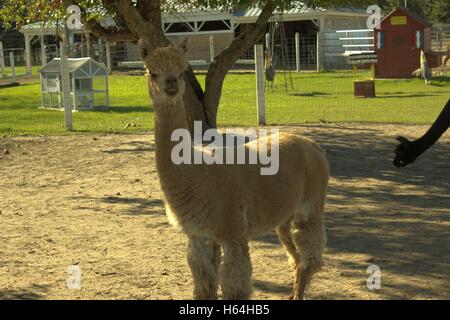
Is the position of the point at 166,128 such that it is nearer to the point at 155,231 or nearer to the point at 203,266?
the point at 203,266

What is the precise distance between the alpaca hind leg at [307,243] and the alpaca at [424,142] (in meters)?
1.00

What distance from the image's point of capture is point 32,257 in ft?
22.4

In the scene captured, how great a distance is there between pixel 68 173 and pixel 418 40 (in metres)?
21.0

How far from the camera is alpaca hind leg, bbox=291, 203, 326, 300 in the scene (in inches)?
209

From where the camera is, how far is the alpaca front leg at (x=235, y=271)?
4.55 m

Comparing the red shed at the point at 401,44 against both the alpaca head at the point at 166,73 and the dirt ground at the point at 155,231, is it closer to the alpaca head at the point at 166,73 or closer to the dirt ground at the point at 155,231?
the dirt ground at the point at 155,231

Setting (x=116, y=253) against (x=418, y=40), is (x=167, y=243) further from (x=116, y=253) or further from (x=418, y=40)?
(x=418, y=40)

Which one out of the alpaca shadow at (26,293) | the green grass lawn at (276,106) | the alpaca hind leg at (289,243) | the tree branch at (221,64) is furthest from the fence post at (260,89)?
the alpaca shadow at (26,293)

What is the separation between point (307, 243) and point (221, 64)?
26.9 feet

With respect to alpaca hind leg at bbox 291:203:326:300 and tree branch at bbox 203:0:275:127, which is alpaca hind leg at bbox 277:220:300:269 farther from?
tree branch at bbox 203:0:275:127

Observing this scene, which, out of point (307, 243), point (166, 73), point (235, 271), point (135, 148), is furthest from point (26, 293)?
point (135, 148)

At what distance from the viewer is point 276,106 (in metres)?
20.1

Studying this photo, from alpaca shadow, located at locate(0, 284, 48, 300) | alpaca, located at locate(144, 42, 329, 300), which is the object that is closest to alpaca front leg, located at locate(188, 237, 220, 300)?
alpaca, located at locate(144, 42, 329, 300)

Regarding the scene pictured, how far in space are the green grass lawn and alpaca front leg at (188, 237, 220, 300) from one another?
11.2m
